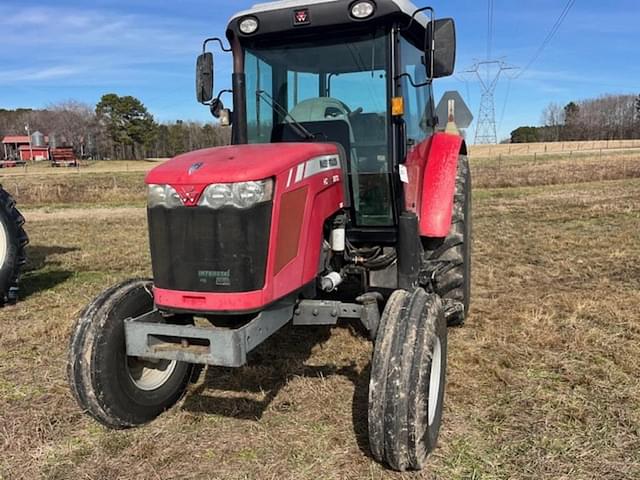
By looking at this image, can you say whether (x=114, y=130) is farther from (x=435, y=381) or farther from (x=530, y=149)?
(x=435, y=381)

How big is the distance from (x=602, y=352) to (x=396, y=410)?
2266 mm

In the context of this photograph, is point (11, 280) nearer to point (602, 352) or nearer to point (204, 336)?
point (204, 336)

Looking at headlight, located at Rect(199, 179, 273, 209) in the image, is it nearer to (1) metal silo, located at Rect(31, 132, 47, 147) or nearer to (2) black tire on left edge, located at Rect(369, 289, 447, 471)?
(2) black tire on left edge, located at Rect(369, 289, 447, 471)

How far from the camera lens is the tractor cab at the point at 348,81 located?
10.9 ft

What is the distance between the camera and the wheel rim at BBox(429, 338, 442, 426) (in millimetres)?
2794

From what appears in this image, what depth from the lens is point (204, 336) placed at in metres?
2.59

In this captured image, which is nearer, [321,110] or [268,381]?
[321,110]

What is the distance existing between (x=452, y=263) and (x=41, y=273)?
5.54m

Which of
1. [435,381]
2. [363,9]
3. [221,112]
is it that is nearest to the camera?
[435,381]

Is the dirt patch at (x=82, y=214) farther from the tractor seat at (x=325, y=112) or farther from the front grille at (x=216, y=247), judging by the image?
the front grille at (x=216, y=247)

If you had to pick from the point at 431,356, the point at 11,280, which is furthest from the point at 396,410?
the point at 11,280

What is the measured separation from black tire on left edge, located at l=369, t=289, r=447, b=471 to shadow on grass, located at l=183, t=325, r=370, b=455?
352 millimetres

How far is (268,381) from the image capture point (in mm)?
3785

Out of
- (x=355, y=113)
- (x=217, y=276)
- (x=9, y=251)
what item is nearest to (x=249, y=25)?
(x=355, y=113)
